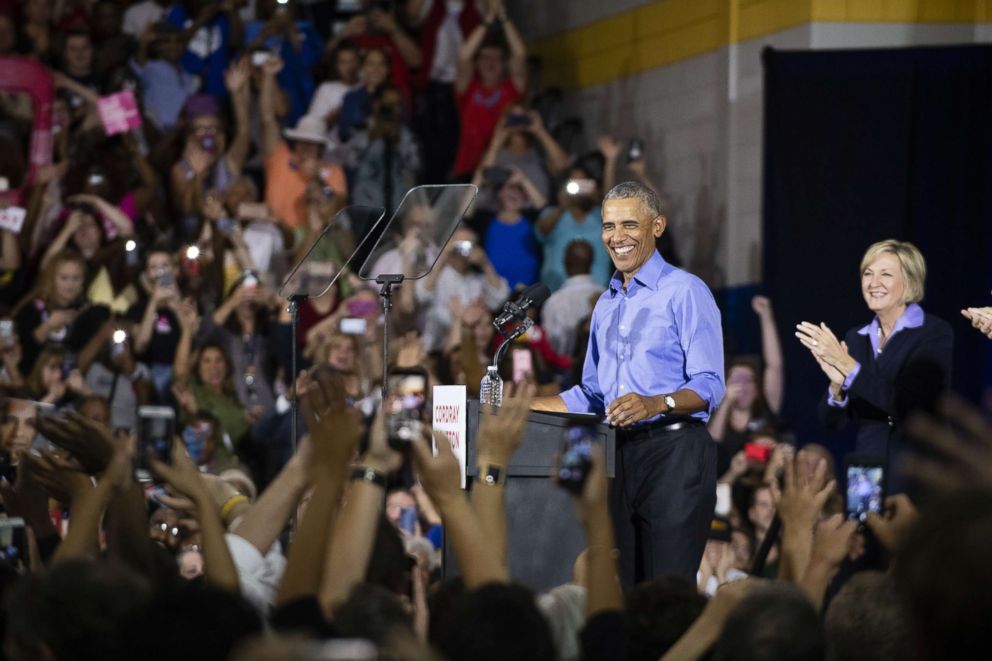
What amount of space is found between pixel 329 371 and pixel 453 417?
→ 5.21ft

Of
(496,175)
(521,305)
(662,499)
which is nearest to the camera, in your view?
(662,499)

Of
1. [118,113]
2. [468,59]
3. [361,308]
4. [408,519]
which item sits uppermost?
[468,59]

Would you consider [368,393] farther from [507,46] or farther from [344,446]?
[344,446]

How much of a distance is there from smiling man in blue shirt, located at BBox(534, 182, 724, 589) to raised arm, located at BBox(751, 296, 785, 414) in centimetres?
387

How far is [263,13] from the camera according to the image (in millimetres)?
9539

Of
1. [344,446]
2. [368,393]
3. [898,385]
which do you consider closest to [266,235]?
[368,393]

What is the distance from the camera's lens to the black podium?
424 centimetres

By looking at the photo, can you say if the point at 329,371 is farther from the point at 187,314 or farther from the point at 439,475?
the point at 187,314

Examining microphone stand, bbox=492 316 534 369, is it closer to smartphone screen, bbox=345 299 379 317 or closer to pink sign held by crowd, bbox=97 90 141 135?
smartphone screen, bbox=345 299 379 317

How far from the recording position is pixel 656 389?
4332 millimetres

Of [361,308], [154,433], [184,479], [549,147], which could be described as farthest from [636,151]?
[184,479]

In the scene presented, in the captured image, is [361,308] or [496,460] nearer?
[496,460]

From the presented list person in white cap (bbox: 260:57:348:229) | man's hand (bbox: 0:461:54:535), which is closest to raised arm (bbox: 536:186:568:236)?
person in white cap (bbox: 260:57:348:229)

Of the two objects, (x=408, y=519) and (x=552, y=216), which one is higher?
(x=552, y=216)
